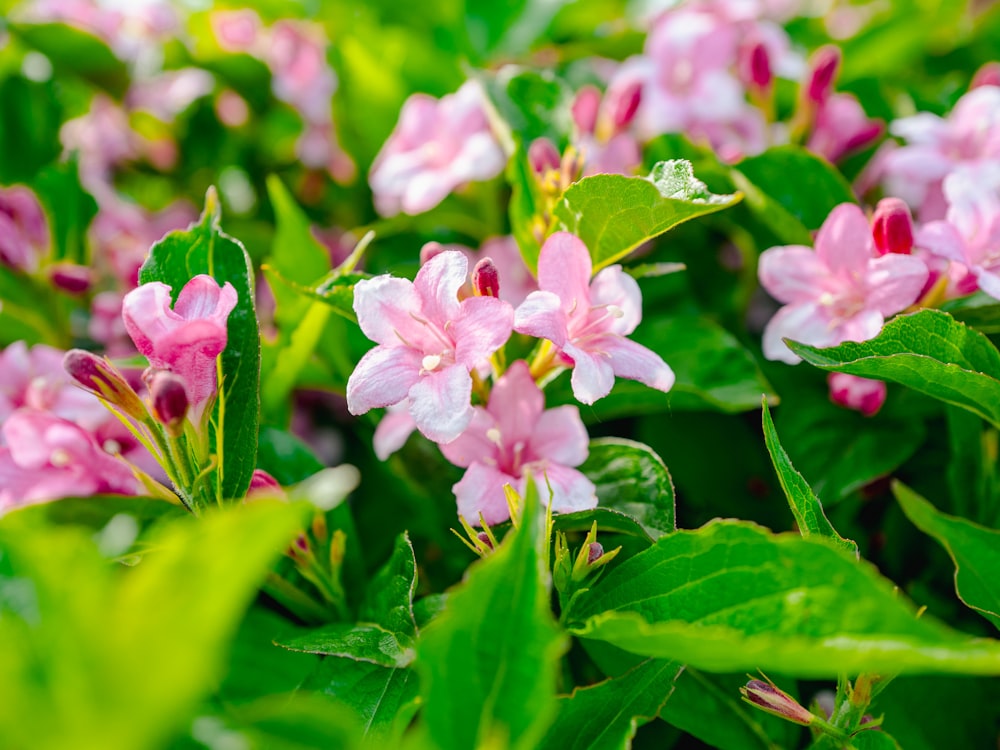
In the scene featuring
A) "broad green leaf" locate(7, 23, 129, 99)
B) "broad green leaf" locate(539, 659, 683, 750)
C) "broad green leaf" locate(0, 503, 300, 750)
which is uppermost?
"broad green leaf" locate(7, 23, 129, 99)

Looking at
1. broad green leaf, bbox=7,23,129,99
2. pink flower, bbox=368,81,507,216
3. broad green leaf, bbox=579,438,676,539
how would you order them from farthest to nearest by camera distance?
broad green leaf, bbox=7,23,129,99 → pink flower, bbox=368,81,507,216 → broad green leaf, bbox=579,438,676,539

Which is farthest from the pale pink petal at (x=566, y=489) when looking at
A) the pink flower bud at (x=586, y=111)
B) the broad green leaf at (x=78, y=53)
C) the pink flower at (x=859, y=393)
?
the broad green leaf at (x=78, y=53)

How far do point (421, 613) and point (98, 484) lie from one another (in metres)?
0.34

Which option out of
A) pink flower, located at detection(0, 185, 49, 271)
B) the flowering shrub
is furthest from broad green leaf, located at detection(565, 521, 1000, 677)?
pink flower, located at detection(0, 185, 49, 271)

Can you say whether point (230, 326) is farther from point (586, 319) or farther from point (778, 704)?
point (778, 704)

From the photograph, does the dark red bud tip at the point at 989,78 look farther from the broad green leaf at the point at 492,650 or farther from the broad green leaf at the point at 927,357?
the broad green leaf at the point at 492,650

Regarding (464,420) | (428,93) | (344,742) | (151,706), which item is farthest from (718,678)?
(428,93)

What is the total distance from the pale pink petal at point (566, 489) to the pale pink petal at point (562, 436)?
2 cm

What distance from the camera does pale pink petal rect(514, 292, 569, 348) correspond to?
2.24ft

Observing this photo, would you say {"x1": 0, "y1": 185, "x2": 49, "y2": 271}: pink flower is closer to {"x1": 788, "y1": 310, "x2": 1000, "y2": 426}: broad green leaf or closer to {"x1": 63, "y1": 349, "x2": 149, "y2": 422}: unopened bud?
{"x1": 63, "y1": 349, "x2": 149, "y2": 422}: unopened bud

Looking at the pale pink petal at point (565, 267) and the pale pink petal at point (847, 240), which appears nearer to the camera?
the pale pink petal at point (565, 267)

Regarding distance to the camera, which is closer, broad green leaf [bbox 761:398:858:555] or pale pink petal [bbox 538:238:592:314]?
broad green leaf [bbox 761:398:858:555]

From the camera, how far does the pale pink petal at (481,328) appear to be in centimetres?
70

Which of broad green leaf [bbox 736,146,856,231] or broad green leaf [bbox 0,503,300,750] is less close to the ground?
broad green leaf [bbox 0,503,300,750]
